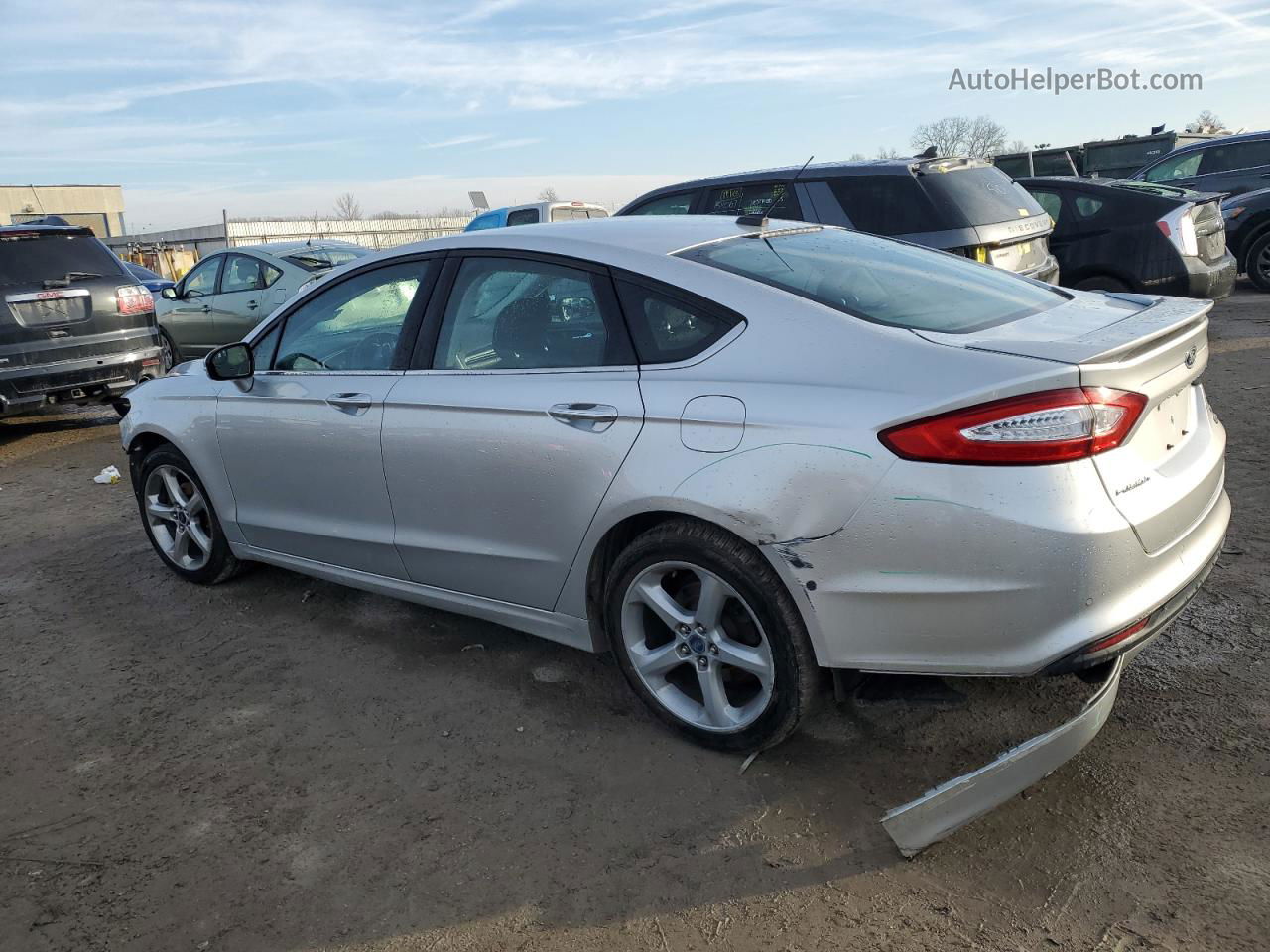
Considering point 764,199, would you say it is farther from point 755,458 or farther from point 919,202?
point 755,458

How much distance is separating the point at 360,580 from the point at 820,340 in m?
2.19

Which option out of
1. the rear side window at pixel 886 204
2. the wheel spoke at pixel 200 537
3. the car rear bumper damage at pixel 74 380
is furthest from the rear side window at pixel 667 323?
the car rear bumper damage at pixel 74 380

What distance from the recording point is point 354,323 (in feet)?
13.2

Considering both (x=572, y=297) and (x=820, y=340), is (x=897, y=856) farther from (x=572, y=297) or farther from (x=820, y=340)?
(x=572, y=297)

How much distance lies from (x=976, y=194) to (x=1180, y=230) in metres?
2.45

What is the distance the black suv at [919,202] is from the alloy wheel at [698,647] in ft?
15.0

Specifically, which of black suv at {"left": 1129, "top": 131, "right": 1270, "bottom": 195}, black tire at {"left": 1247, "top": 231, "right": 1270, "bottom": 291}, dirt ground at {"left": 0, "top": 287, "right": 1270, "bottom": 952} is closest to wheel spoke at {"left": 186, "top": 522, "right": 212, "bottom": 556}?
dirt ground at {"left": 0, "top": 287, "right": 1270, "bottom": 952}

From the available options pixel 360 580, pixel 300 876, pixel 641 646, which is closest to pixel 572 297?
pixel 641 646

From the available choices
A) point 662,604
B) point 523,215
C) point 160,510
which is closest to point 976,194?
point 662,604

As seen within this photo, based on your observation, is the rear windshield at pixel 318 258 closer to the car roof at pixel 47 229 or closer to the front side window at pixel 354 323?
the car roof at pixel 47 229

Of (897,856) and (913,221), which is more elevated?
(913,221)

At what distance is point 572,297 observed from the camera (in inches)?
128

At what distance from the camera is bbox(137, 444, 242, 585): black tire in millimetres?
4707

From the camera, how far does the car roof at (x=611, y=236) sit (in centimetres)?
325
